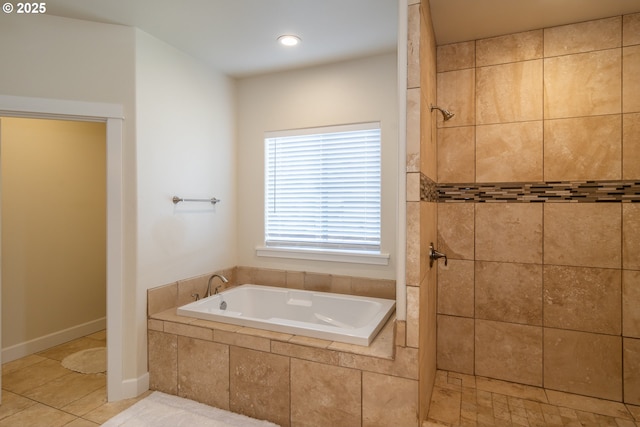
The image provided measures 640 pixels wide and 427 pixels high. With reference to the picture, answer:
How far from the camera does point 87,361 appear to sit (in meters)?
3.00

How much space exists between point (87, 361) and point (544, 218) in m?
3.79

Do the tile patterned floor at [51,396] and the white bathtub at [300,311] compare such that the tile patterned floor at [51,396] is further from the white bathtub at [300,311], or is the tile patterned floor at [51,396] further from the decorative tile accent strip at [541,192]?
A: the decorative tile accent strip at [541,192]

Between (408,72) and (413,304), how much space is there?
1210 millimetres

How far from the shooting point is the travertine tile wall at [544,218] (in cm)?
225

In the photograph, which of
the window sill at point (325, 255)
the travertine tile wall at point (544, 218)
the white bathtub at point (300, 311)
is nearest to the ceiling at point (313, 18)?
the travertine tile wall at point (544, 218)

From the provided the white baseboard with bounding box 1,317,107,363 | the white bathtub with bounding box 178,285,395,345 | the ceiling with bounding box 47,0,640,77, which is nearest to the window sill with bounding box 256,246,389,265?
the white bathtub with bounding box 178,285,395,345

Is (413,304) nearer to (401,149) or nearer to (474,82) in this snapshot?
(401,149)

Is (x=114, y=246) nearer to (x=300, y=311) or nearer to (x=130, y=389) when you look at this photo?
(x=130, y=389)

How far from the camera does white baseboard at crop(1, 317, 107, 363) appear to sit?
299 centimetres

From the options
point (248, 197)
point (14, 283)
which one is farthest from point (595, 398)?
point (14, 283)

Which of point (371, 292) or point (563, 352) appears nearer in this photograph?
point (563, 352)

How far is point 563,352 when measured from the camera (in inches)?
93.7

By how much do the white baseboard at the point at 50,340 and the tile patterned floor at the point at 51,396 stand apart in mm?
59

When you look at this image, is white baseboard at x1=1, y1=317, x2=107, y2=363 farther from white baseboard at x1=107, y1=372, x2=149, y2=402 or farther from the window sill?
the window sill
